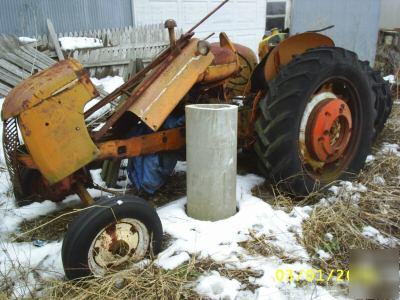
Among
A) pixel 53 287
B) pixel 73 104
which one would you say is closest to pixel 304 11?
pixel 73 104

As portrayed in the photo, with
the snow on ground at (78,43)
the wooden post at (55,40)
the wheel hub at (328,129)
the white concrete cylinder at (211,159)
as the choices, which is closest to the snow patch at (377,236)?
the wheel hub at (328,129)

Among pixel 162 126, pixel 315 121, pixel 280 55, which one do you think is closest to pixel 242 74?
pixel 280 55

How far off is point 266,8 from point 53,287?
991 cm

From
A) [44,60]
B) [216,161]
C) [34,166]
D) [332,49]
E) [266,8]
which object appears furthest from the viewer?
[266,8]

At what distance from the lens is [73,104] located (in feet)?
7.89

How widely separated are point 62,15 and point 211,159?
Result: 620 cm

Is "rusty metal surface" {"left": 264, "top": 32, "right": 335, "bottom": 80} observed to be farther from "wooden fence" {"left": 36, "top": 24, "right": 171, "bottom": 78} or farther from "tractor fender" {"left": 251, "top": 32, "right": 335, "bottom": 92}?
"wooden fence" {"left": 36, "top": 24, "right": 171, "bottom": 78}

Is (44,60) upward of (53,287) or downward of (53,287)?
upward

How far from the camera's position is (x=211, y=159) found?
2.79 meters

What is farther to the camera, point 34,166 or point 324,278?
point 34,166

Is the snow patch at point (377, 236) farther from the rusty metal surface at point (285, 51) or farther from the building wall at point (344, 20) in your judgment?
the building wall at point (344, 20)

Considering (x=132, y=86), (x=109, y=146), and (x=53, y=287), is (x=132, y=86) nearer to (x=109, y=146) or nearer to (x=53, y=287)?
(x=109, y=146)

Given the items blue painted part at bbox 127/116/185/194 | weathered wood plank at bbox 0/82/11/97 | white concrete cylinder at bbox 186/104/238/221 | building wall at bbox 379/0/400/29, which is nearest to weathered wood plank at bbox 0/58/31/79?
weathered wood plank at bbox 0/82/11/97

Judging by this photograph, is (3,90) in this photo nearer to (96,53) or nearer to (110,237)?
(96,53)
